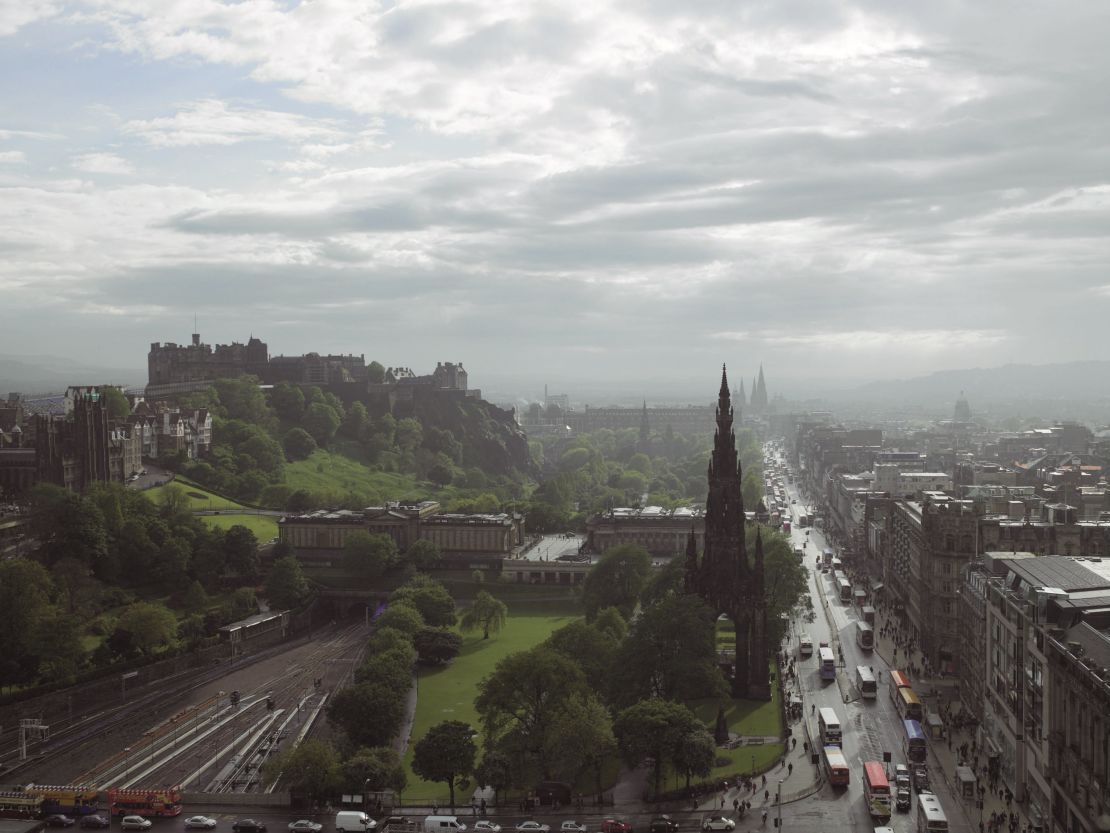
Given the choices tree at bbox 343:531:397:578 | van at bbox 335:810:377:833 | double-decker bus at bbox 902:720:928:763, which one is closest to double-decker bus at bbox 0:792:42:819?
van at bbox 335:810:377:833

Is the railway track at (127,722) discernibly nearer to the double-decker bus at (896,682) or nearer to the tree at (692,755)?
the tree at (692,755)

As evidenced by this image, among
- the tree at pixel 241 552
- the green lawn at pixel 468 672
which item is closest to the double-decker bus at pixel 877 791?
the green lawn at pixel 468 672

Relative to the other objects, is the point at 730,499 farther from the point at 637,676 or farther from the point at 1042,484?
the point at 1042,484

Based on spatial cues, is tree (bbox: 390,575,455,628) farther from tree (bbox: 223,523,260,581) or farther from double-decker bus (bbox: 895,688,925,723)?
double-decker bus (bbox: 895,688,925,723)

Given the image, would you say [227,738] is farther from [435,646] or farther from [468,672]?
[435,646]

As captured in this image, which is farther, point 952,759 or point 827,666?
point 827,666

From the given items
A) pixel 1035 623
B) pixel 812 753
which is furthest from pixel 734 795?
pixel 1035 623

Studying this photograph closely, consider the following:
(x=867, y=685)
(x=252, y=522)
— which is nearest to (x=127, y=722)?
(x=867, y=685)

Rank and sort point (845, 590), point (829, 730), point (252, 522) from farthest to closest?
point (252, 522), point (845, 590), point (829, 730)
